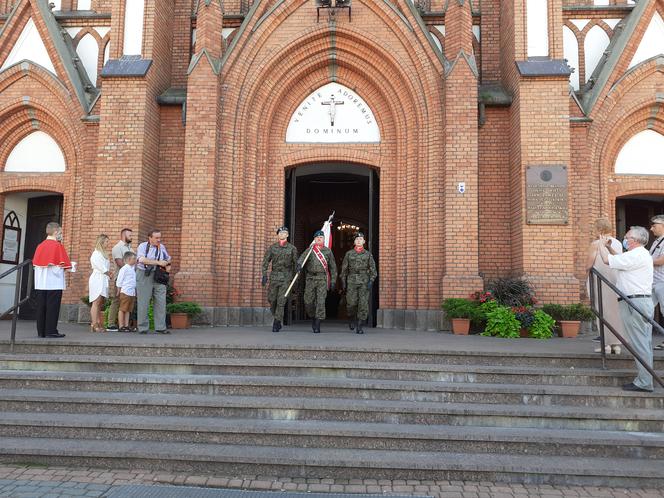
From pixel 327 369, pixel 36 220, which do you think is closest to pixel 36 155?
pixel 36 220

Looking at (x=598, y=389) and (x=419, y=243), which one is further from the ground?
(x=419, y=243)

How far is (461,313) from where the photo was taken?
8641 mm

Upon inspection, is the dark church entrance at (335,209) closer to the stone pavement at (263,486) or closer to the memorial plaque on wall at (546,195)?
the memorial plaque on wall at (546,195)

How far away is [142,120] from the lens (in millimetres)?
9930

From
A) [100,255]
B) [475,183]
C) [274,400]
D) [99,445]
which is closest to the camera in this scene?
[99,445]

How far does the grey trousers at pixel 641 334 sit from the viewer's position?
510 cm

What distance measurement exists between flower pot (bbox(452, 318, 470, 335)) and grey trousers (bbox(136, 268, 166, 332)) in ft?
16.5

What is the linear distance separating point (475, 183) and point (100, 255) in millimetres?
6833

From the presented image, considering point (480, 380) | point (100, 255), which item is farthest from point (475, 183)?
point (100, 255)

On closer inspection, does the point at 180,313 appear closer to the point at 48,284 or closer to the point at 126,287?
the point at 126,287

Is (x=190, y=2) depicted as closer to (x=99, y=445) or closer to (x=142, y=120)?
(x=142, y=120)

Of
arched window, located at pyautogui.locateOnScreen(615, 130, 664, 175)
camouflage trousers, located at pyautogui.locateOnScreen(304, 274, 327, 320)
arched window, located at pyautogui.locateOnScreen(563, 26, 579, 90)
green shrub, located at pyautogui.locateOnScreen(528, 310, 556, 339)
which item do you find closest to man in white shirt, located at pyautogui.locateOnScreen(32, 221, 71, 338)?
camouflage trousers, located at pyautogui.locateOnScreen(304, 274, 327, 320)

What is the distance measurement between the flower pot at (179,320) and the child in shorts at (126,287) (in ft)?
2.74

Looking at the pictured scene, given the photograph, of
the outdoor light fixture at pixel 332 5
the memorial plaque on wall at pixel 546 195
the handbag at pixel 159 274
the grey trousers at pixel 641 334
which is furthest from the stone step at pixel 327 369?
the outdoor light fixture at pixel 332 5
